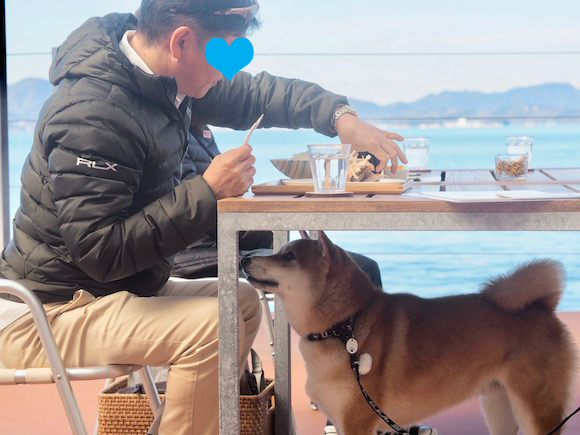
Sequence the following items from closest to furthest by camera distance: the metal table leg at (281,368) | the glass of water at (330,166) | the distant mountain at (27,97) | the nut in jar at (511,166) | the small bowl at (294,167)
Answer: the glass of water at (330,166) → the small bowl at (294,167) → the nut in jar at (511,166) → the metal table leg at (281,368) → the distant mountain at (27,97)

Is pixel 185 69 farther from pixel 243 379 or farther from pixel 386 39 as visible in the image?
pixel 386 39

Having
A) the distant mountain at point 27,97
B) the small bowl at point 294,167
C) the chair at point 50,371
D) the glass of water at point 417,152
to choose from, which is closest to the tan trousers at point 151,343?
the chair at point 50,371

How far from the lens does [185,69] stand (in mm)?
1983

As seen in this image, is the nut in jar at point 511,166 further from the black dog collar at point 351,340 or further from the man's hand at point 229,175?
the man's hand at point 229,175

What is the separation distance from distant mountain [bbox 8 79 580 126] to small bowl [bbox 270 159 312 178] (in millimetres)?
14409

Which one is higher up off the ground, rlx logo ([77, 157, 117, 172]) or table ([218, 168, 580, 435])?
rlx logo ([77, 157, 117, 172])

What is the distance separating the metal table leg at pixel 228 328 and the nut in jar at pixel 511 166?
3.00ft

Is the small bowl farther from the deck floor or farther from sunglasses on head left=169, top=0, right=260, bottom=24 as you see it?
the deck floor

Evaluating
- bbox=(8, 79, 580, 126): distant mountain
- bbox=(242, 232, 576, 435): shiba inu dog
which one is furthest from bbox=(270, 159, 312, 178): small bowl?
bbox=(8, 79, 580, 126): distant mountain

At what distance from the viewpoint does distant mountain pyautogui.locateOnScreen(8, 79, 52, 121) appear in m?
17.3

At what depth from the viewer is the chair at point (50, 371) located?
1.69 metres

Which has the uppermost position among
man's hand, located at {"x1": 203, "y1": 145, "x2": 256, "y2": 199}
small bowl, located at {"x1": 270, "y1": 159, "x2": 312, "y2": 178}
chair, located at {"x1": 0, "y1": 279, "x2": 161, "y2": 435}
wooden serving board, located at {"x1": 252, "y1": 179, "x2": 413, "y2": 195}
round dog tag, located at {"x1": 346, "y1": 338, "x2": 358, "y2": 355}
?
man's hand, located at {"x1": 203, "y1": 145, "x2": 256, "y2": 199}

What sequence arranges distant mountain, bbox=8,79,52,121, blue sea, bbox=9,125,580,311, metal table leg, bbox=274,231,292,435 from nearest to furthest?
metal table leg, bbox=274,231,292,435 → blue sea, bbox=9,125,580,311 → distant mountain, bbox=8,79,52,121

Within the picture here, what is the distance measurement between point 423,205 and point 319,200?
0.18 m
